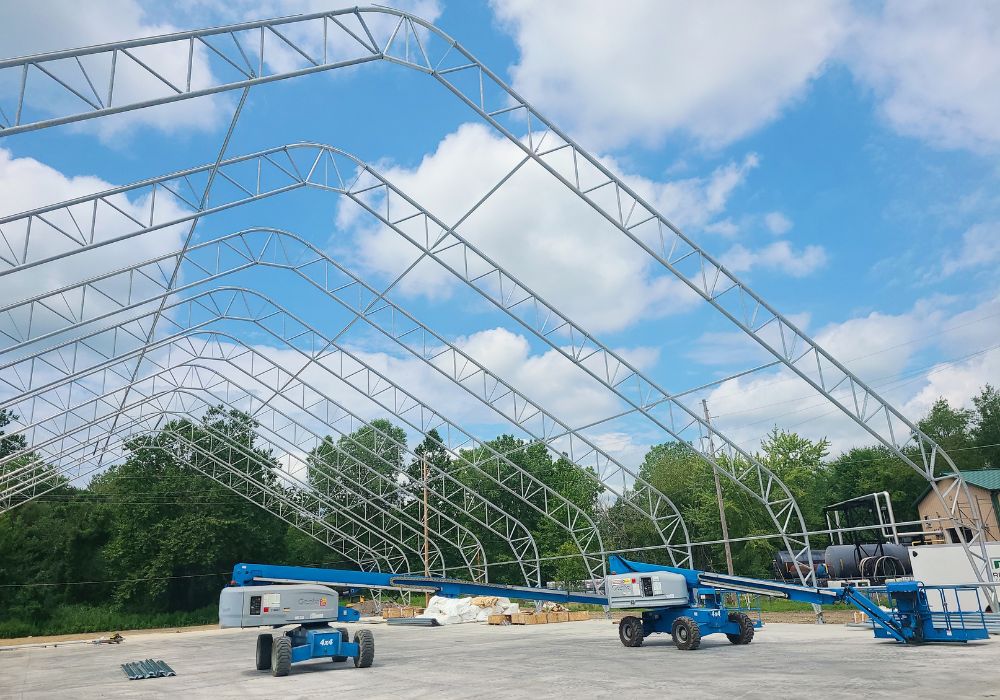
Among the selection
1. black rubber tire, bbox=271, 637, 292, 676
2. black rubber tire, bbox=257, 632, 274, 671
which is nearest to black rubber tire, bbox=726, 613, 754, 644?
black rubber tire, bbox=271, 637, 292, 676

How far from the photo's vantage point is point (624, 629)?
74.0ft

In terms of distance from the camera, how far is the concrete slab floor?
1319 centimetres

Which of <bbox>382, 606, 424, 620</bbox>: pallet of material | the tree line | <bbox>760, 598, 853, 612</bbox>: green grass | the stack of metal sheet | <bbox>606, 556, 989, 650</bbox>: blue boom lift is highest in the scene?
the tree line

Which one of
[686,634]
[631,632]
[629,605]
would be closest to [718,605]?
[686,634]

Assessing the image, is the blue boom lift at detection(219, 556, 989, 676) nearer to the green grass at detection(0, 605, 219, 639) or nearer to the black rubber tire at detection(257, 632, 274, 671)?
the black rubber tire at detection(257, 632, 274, 671)

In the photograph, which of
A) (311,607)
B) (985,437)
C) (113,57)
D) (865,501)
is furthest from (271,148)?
(985,437)

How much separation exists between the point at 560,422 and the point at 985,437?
5202 cm

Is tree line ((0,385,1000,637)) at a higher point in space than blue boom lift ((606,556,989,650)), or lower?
higher

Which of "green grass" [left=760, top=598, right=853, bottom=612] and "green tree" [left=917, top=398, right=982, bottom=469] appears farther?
"green tree" [left=917, top=398, right=982, bottom=469]

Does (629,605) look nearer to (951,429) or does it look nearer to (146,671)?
(146,671)

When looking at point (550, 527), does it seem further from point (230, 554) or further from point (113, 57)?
point (113, 57)

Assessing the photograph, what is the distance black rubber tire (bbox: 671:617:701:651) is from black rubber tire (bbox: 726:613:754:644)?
1736 millimetres

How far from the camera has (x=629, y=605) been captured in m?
21.7

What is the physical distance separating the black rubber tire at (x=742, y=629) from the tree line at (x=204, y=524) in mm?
31266
